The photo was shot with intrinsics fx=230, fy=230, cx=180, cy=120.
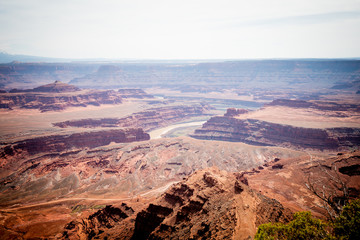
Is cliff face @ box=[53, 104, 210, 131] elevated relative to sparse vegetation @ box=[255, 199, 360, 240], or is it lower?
lower

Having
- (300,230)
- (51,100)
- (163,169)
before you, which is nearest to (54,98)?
(51,100)

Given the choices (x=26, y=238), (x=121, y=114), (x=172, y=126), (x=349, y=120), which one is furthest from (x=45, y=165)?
(x=349, y=120)

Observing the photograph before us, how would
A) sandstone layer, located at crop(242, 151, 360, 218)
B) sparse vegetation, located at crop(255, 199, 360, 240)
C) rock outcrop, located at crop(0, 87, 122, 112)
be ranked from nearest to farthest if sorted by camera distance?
sparse vegetation, located at crop(255, 199, 360, 240) < sandstone layer, located at crop(242, 151, 360, 218) < rock outcrop, located at crop(0, 87, 122, 112)

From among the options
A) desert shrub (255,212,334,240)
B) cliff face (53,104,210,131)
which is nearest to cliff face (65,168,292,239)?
desert shrub (255,212,334,240)

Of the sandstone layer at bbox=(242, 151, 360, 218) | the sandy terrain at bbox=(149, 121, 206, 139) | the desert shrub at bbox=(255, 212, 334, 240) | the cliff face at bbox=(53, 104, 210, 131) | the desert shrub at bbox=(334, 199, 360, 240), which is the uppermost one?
the desert shrub at bbox=(334, 199, 360, 240)

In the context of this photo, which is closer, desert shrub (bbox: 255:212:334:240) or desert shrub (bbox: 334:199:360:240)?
desert shrub (bbox: 334:199:360:240)

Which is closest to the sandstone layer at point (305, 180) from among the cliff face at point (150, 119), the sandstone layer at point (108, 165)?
the sandstone layer at point (108, 165)

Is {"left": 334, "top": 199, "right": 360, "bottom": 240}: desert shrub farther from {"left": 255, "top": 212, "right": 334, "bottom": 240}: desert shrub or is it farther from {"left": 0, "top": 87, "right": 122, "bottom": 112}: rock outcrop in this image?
{"left": 0, "top": 87, "right": 122, "bottom": 112}: rock outcrop
